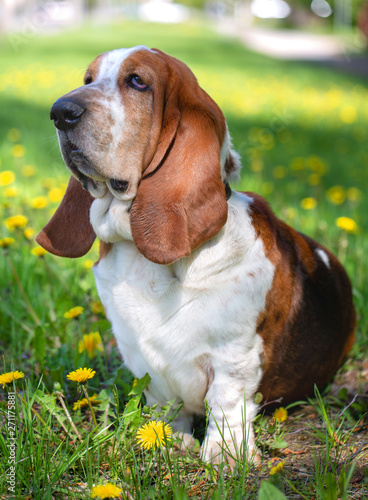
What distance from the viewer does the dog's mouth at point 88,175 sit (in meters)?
2.22

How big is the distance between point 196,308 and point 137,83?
92cm

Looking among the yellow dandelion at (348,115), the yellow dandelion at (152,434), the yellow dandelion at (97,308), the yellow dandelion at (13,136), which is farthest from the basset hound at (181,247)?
the yellow dandelion at (348,115)

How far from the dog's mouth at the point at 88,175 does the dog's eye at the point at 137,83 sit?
345 mm

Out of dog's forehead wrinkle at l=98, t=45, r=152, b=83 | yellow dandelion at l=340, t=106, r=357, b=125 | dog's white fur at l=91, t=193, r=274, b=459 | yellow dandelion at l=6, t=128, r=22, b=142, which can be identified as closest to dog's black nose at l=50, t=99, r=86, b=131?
dog's forehead wrinkle at l=98, t=45, r=152, b=83

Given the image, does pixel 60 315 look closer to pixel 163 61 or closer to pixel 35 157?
pixel 163 61

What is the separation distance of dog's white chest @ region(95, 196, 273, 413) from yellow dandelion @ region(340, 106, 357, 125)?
7759 millimetres

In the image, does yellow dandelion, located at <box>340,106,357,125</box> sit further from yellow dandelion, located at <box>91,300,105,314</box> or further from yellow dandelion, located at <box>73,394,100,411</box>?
yellow dandelion, located at <box>73,394,100,411</box>

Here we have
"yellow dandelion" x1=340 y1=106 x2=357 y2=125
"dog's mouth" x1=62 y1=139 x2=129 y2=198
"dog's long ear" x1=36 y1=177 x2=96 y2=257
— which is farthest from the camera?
"yellow dandelion" x1=340 y1=106 x2=357 y2=125

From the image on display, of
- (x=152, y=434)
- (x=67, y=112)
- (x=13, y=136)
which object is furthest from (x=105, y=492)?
(x=13, y=136)

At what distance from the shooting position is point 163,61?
231cm

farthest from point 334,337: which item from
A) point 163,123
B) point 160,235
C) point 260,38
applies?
point 260,38

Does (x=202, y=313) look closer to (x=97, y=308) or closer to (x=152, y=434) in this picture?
(x=152, y=434)

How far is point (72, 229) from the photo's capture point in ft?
8.54

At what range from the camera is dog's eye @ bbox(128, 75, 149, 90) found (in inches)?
89.6
